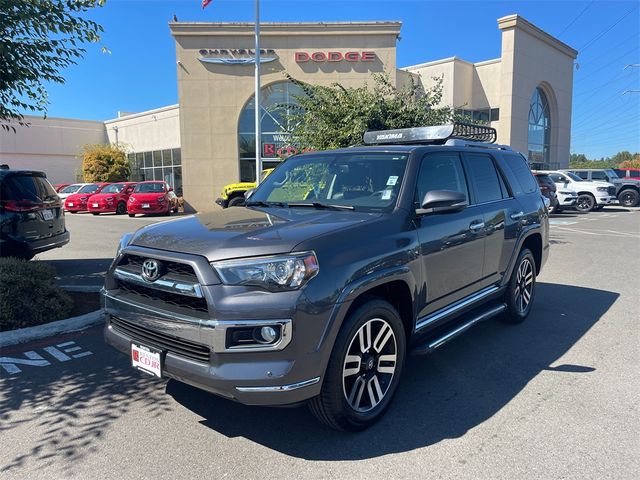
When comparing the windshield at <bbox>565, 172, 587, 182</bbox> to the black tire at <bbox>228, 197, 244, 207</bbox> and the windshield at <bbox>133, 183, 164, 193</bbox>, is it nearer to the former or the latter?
the black tire at <bbox>228, 197, 244, 207</bbox>

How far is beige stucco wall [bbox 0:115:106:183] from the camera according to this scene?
40750mm

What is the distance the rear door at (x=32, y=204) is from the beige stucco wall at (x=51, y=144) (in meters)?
37.6

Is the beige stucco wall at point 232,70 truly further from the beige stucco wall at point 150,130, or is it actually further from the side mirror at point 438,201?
the side mirror at point 438,201

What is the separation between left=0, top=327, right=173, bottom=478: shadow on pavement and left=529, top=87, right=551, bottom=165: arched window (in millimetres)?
33492

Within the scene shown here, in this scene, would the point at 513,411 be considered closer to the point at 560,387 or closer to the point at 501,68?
the point at 560,387

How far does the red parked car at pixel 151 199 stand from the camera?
20.3m

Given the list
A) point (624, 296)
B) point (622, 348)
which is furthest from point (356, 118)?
point (622, 348)

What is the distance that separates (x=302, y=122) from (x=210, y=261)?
8.43m

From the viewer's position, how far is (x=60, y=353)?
4570 mm

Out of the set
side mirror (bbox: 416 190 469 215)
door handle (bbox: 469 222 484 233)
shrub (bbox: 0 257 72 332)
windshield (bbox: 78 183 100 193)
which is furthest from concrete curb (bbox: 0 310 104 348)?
windshield (bbox: 78 183 100 193)

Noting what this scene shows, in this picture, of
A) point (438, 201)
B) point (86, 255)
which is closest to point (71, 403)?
point (438, 201)

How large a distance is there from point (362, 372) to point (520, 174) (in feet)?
11.9

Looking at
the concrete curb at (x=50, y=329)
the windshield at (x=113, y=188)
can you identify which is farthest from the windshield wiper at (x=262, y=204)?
the windshield at (x=113, y=188)

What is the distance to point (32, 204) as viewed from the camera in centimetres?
712
